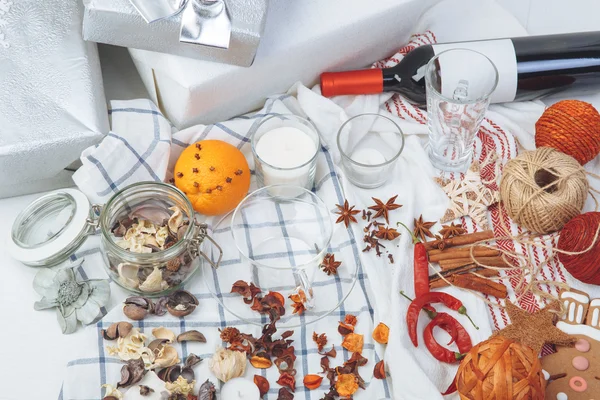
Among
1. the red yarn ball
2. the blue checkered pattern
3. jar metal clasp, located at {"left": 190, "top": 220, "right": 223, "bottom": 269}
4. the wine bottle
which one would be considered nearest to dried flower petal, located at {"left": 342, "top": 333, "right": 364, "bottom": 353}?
the blue checkered pattern

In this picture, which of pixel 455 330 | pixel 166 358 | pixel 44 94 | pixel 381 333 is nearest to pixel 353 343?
pixel 381 333

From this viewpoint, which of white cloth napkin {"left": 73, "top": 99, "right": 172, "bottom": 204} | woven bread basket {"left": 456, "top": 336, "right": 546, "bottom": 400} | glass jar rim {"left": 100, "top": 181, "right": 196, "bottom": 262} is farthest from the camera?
white cloth napkin {"left": 73, "top": 99, "right": 172, "bottom": 204}

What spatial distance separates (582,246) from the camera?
1.02m

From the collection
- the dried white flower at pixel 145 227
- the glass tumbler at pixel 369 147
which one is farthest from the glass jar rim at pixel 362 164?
the dried white flower at pixel 145 227

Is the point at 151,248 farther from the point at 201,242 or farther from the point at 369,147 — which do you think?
the point at 369,147

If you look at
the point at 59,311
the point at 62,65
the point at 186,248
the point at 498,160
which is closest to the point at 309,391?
the point at 186,248

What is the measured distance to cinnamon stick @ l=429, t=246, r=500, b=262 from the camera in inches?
43.0

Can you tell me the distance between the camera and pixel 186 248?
103 cm

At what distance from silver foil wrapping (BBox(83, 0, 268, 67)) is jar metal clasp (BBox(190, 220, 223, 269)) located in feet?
0.87

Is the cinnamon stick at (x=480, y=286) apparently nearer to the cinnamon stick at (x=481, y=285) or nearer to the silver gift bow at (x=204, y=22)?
the cinnamon stick at (x=481, y=285)

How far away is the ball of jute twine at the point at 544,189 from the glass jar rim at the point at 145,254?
1.57 feet

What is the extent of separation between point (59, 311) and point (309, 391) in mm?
375

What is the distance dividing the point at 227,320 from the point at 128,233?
189mm

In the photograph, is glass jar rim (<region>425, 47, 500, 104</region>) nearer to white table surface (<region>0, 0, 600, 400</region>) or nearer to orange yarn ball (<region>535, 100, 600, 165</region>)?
orange yarn ball (<region>535, 100, 600, 165</region>)
